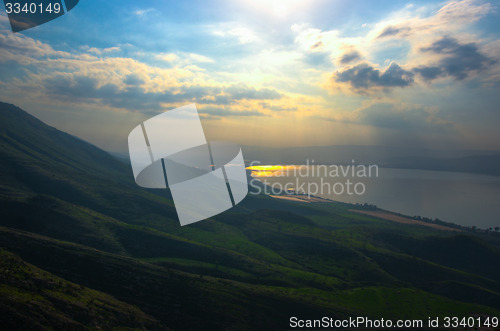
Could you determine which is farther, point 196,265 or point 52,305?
point 196,265

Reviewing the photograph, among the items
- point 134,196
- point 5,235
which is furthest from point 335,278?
point 134,196

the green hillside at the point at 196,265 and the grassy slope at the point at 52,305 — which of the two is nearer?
the grassy slope at the point at 52,305

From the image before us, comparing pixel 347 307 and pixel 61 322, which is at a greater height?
pixel 61 322

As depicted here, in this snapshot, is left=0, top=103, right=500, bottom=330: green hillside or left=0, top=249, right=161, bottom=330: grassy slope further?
left=0, top=103, right=500, bottom=330: green hillside

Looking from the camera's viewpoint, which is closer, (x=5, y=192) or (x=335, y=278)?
(x=335, y=278)

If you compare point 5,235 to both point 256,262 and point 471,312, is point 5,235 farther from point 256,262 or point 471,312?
point 471,312

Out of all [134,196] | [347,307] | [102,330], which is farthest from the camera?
[134,196]

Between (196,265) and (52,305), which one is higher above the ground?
(52,305)

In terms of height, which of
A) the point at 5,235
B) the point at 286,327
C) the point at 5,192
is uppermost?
the point at 5,192
